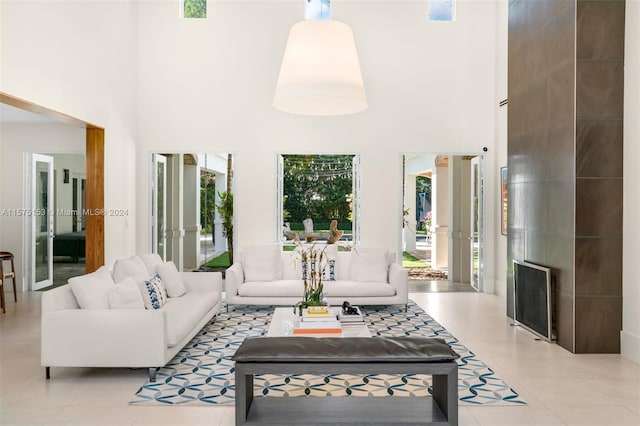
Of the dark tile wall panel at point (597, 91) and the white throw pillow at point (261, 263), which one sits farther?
the white throw pillow at point (261, 263)

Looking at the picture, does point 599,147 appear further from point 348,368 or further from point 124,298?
point 124,298

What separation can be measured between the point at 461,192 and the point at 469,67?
241 cm

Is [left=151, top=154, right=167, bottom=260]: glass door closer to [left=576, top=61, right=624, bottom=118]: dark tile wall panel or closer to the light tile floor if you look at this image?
the light tile floor

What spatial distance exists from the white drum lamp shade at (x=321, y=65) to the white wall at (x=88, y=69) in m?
2.86

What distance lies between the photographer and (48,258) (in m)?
9.39

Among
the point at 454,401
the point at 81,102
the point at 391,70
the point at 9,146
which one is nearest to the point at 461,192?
the point at 391,70

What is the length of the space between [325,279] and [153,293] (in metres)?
2.75

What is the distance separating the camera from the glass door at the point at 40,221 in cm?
903

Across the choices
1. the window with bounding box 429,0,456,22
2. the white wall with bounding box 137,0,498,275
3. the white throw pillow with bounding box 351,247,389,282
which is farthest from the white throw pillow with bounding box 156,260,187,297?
the window with bounding box 429,0,456,22

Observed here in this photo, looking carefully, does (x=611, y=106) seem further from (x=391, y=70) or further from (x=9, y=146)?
(x=9, y=146)

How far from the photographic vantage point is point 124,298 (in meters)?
4.55

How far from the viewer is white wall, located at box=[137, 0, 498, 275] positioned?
8633 millimetres

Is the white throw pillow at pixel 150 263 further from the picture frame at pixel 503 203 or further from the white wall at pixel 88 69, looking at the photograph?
the picture frame at pixel 503 203

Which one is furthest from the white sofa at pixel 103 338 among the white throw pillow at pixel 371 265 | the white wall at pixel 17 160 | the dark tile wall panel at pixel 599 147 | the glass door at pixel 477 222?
the glass door at pixel 477 222
